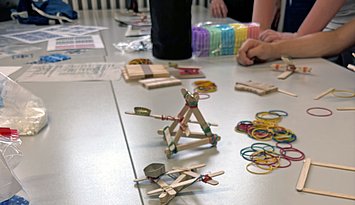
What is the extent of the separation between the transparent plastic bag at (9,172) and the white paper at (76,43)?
3.03ft

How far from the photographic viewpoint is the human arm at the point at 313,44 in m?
1.17

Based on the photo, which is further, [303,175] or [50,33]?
[50,33]

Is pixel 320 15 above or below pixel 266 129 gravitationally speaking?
above

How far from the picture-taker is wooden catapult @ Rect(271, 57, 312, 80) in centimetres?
104

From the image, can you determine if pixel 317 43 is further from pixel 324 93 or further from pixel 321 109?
pixel 321 109

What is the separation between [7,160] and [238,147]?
365 mm

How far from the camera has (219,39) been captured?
127 centimetres

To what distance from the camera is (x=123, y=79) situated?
3.37ft

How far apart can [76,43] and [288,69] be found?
82 centimetres

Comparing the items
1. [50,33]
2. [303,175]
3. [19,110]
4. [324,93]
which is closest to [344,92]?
[324,93]

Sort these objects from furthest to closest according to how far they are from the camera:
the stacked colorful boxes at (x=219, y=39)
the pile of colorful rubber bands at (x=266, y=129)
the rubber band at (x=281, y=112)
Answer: the stacked colorful boxes at (x=219, y=39) < the rubber band at (x=281, y=112) < the pile of colorful rubber bands at (x=266, y=129)

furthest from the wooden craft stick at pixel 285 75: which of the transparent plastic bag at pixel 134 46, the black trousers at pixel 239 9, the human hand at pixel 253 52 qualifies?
the black trousers at pixel 239 9

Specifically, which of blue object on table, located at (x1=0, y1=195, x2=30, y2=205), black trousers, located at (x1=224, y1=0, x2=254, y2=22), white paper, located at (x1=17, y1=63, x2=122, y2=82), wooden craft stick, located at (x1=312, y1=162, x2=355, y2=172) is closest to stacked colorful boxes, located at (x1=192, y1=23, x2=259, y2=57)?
white paper, located at (x1=17, y1=63, x2=122, y2=82)

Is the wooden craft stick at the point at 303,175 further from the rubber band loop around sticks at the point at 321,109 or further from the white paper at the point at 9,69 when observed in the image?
the white paper at the point at 9,69
